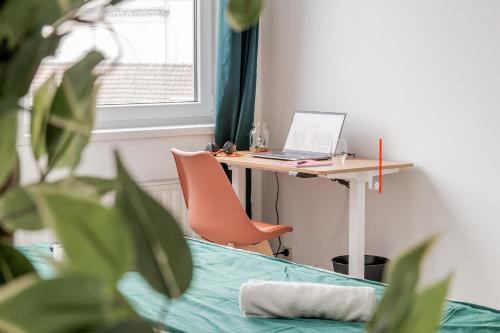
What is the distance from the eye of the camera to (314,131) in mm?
4367

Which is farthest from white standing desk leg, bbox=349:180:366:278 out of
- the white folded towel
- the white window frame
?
the white folded towel

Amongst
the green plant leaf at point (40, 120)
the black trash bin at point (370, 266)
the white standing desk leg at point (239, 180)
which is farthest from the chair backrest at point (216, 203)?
the green plant leaf at point (40, 120)

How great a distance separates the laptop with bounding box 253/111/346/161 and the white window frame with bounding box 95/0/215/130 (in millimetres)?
613

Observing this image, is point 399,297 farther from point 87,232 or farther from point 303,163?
point 303,163

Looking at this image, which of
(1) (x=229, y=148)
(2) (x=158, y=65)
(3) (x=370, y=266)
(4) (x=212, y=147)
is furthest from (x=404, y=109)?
(2) (x=158, y=65)

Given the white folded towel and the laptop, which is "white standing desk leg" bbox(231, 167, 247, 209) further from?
the white folded towel

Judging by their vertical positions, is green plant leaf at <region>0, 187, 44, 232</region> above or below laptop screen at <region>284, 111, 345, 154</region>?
above

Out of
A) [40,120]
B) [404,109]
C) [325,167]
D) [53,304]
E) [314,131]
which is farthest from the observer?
[314,131]

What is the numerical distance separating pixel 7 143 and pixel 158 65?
Answer: 14.7 feet

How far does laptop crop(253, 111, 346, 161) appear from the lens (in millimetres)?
4246

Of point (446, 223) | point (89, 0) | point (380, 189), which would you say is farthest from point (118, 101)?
point (89, 0)

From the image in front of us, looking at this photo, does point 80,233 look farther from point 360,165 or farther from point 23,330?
point 360,165

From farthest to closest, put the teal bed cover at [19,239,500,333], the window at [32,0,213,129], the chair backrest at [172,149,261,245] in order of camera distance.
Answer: the window at [32,0,213,129] < the chair backrest at [172,149,261,245] < the teal bed cover at [19,239,500,333]

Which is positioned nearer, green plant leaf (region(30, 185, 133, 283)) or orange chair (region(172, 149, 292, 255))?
green plant leaf (region(30, 185, 133, 283))
